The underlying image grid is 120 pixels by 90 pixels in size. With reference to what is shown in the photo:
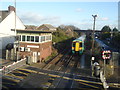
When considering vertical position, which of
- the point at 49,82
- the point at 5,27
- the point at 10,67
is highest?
the point at 5,27

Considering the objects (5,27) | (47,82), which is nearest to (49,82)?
(47,82)

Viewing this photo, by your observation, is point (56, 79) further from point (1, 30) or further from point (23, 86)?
point (1, 30)

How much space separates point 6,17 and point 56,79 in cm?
2172

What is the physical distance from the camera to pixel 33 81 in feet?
37.3

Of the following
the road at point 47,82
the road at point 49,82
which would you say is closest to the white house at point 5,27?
the road at point 47,82

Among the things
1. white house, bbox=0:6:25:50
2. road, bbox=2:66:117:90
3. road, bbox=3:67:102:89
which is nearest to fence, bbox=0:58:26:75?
road, bbox=2:66:117:90

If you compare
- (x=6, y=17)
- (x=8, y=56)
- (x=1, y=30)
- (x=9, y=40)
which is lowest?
(x=8, y=56)

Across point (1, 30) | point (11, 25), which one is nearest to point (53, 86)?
point (1, 30)

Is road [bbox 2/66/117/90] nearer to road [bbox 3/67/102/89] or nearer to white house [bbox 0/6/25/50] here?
road [bbox 3/67/102/89]

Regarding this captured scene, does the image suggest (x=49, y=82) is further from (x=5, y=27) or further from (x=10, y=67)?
(x=5, y=27)

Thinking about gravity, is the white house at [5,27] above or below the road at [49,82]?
above

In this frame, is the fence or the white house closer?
the fence

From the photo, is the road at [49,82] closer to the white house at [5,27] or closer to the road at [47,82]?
the road at [47,82]

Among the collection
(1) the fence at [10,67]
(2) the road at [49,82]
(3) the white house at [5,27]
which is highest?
(3) the white house at [5,27]
